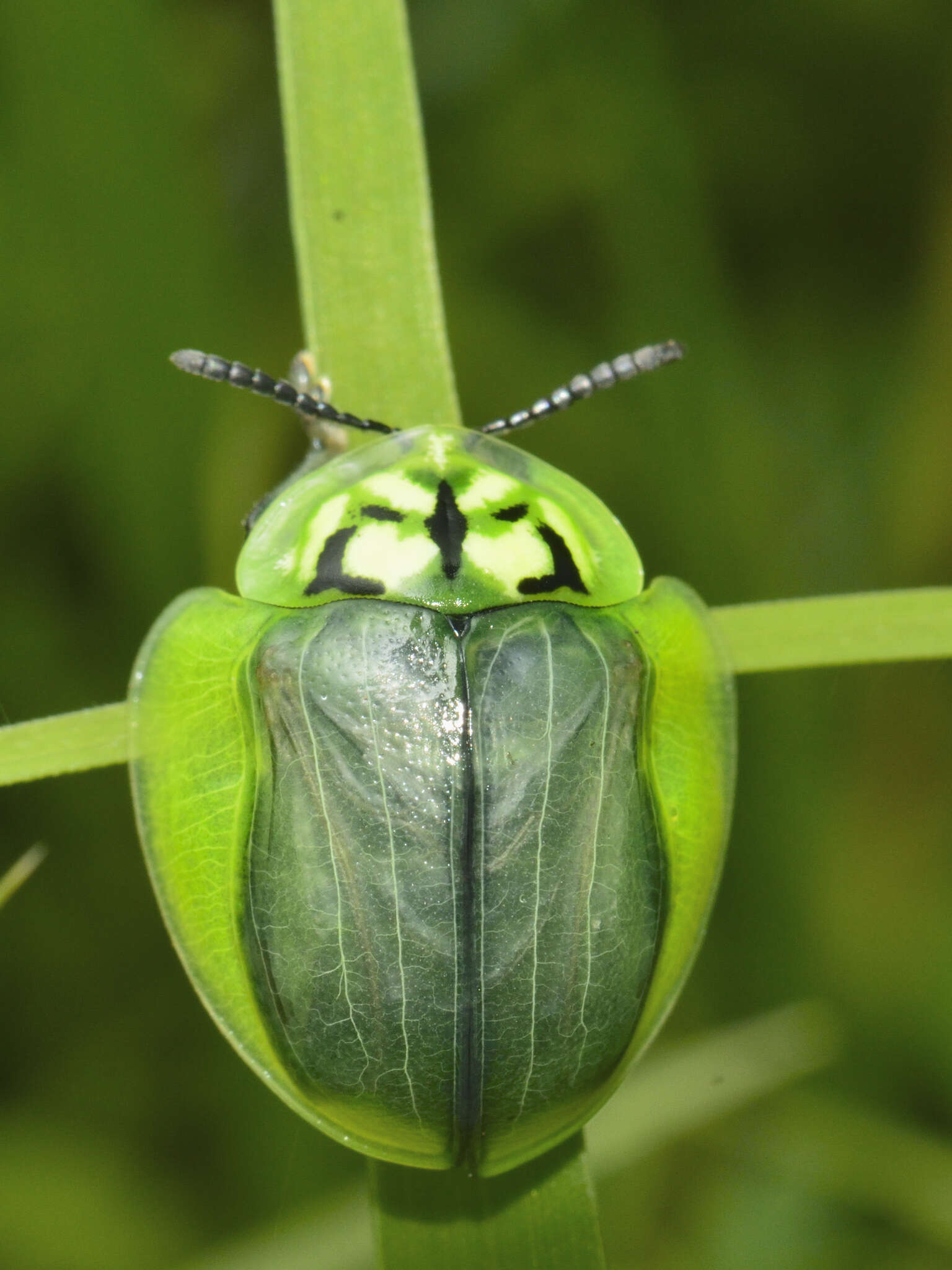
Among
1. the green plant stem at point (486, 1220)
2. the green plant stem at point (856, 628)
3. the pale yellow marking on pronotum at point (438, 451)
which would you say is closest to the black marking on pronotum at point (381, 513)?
the pale yellow marking on pronotum at point (438, 451)

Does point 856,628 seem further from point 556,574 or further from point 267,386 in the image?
point 267,386

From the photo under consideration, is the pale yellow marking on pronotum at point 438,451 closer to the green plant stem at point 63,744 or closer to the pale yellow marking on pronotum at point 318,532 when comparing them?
the pale yellow marking on pronotum at point 318,532

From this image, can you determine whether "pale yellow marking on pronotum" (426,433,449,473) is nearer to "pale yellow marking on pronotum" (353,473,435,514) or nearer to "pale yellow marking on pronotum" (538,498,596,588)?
"pale yellow marking on pronotum" (353,473,435,514)

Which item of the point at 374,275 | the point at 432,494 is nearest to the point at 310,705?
the point at 432,494

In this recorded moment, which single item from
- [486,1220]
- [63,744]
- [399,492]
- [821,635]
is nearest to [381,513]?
[399,492]

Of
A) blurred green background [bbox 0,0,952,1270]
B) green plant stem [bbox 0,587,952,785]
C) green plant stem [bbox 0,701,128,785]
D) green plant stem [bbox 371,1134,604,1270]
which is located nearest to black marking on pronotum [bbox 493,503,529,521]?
green plant stem [bbox 0,587,952,785]

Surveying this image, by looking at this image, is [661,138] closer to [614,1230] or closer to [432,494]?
[432,494]

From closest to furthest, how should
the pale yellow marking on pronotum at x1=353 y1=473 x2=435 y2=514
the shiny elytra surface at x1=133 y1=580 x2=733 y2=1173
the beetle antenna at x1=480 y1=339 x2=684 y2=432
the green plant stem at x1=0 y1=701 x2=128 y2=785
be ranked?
the shiny elytra surface at x1=133 y1=580 x2=733 y2=1173
the green plant stem at x1=0 y1=701 x2=128 y2=785
the pale yellow marking on pronotum at x1=353 y1=473 x2=435 y2=514
the beetle antenna at x1=480 y1=339 x2=684 y2=432
